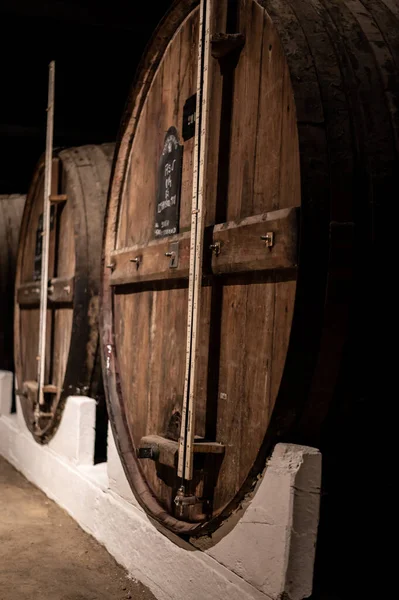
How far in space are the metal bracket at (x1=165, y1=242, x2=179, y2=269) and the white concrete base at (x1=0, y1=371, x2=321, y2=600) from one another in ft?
2.92

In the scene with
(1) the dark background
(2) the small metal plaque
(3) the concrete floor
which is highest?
(1) the dark background

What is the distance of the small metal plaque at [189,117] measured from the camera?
2.54m

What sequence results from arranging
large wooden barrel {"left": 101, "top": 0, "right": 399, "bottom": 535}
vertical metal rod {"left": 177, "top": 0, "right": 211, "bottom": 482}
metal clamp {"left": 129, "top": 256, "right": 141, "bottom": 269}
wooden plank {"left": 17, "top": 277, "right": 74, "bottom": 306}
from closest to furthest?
large wooden barrel {"left": 101, "top": 0, "right": 399, "bottom": 535} → vertical metal rod {"left": 177, "top": 0, "right": 211, "bottom": 482} → metal clamp {"left": 129, "top": 256, "right": 141, "bottom": 269} → wooden plank {"left": 17, "top": 277, "right": 74, "bottom": 306}

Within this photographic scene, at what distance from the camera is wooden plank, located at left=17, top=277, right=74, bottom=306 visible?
12.7ft

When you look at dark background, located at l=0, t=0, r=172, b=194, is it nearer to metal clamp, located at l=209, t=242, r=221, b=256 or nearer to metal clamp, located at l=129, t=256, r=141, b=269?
metal clamp, located at l=129, t=256, r=141, b=269

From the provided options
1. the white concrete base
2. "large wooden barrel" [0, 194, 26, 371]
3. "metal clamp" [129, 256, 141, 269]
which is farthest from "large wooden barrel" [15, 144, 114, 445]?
"metal clamp" [129, 256, 141, 269]

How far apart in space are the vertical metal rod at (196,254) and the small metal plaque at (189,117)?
0.20 metres

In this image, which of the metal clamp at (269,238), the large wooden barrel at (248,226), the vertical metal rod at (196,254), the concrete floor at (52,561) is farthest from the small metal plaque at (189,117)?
the concrete floor at (52,561)

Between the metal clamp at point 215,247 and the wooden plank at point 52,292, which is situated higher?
the metal clamp at point 215,247

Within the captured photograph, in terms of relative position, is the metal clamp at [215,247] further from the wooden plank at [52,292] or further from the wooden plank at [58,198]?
the wooden plank at [58,198]

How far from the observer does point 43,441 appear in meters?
4.27

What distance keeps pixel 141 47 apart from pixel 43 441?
2846 mm

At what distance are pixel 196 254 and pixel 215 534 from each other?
923 millimetres

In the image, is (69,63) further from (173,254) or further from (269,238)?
(269,238)
